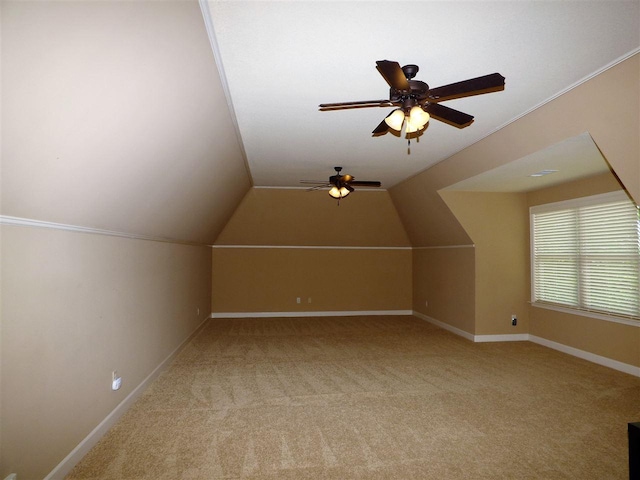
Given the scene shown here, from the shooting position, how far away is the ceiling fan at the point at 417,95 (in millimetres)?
2477

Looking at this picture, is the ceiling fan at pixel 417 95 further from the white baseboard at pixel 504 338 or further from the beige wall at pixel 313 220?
the beige wall at pixel 313 220

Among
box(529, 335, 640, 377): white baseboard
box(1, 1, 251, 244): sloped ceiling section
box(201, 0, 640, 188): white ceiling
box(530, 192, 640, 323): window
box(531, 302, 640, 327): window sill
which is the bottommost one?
box(529, 335, 640, 377): white baseboard

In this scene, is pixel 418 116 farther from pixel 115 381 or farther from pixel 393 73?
pixel 115 381

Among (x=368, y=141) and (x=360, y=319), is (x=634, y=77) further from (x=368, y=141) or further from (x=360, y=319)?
(x=360, y=319)

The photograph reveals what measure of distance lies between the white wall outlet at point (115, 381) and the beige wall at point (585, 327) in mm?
5600

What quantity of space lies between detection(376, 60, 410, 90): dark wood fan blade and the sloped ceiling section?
1.06m

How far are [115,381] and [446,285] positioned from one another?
6205 millimetres

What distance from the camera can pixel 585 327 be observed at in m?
5.71

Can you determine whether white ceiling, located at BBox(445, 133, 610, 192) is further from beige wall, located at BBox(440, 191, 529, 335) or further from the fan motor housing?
the fan motor housing

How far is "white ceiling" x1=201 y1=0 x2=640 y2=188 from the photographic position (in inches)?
94.3

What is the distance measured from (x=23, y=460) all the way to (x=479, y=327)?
6.25 meters

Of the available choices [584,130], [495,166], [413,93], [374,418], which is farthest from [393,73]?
[495,166]

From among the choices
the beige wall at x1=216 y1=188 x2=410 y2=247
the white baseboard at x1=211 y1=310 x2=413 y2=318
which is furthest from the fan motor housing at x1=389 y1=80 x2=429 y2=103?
the white baseboard at x1=211 y1=310 x2=413 y2=318

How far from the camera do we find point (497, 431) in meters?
3.38
